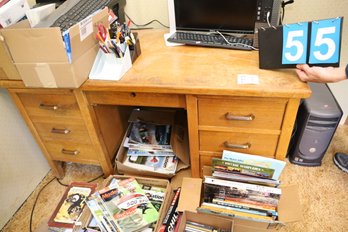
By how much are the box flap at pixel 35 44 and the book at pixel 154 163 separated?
652 millimetres

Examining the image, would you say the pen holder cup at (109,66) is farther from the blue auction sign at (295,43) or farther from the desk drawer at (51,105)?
the blue auction sign at (295,43)

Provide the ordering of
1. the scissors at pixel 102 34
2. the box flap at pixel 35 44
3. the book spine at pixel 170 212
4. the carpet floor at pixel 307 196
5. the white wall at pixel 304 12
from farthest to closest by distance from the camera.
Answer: the white wall at pixel 304 12, the carpet floor at pixel 307 196, the book spine at pixel 170 212, the scissors at pixel 102 34, the box flap at pixel 35 44

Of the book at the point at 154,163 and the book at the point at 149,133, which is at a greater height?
the book at the point at 149,133

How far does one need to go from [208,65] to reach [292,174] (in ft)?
2.75

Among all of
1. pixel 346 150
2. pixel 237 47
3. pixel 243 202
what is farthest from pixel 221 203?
pixel 346 150

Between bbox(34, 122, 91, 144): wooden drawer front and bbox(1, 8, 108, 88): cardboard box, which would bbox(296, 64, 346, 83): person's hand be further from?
bbox(34, 122, 91, 144): wooden drawer front

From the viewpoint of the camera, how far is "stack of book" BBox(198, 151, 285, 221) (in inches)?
40.0

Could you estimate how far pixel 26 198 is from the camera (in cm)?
140

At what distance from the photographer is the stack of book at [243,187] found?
1.02m

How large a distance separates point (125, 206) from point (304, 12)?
4.32 ft

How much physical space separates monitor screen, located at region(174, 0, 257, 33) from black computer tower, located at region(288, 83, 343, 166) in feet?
1.64

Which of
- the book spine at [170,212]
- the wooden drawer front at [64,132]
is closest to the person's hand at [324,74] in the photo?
the book spine at [170,212]

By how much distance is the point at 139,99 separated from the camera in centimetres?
105

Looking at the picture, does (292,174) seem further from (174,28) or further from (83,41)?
(83,41)
